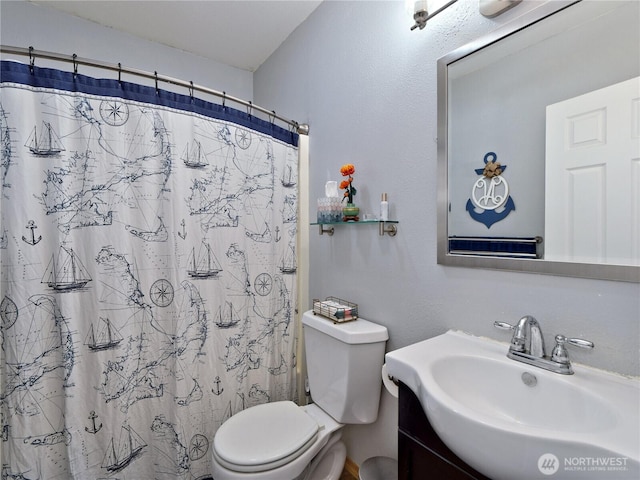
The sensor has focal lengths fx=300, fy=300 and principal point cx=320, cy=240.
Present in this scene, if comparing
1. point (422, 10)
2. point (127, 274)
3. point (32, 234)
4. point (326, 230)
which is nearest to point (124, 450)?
point (127, 274)

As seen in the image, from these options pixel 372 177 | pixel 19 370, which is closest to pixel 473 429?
pixel 372 177

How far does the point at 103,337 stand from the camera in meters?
1.21

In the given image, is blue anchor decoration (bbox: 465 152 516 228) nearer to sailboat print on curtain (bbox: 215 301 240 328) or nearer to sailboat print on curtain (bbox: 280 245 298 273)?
sailboat print on curtain (bbox: 280 245 298 273)

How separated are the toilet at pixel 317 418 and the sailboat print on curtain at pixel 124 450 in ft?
1.27

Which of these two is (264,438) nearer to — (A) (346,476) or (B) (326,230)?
(A) (346,476)

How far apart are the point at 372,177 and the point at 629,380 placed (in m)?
1.03

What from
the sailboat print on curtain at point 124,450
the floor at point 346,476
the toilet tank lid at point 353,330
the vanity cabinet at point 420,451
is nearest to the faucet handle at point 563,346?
the vanity cabinet at point 420,451

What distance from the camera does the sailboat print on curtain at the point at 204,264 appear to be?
1.39m

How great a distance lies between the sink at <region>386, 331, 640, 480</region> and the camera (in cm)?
52

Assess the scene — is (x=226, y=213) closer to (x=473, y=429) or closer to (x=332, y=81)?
(x=332, y=81)

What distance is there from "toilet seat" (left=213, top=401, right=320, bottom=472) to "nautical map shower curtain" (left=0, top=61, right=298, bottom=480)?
0.94 ft

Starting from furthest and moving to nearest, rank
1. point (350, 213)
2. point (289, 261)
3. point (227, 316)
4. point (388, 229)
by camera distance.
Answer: point (289, 261), point (227, 316), point (350, 213), point (388, 229)

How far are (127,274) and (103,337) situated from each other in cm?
26

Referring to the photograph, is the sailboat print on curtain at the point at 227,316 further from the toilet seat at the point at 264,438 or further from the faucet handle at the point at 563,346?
the faucet handle at the point at 563,346
